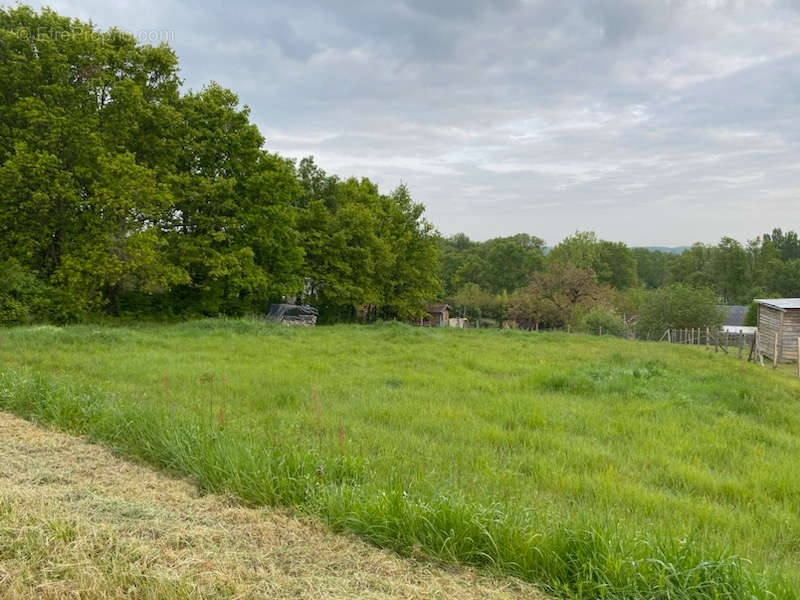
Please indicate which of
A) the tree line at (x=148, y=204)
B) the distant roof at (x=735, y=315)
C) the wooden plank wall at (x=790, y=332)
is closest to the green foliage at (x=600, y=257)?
the distant roof at (x=735, y=315)

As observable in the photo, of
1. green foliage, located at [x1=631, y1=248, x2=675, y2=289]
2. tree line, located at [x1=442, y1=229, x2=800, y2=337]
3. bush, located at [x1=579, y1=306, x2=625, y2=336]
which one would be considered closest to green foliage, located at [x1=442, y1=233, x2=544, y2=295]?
tree line, located at [x1=442, y1=229, x2=800, y2=337]

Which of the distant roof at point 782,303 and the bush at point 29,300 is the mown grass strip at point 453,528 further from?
the distant roof at point 782,303

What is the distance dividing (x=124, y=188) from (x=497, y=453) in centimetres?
1934

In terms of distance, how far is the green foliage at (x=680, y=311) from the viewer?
4144 cm

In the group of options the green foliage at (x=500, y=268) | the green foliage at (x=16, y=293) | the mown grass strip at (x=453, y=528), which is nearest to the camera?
the mown grass strip at (x=453, y=528)

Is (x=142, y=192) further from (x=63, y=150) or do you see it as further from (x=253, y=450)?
(x=253, y=450)

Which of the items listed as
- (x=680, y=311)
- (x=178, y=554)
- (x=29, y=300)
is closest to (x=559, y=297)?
(x=680, y=311)

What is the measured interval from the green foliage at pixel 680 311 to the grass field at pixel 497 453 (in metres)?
35.1

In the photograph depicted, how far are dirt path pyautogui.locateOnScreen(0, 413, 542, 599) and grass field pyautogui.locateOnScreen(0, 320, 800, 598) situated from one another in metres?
0.23

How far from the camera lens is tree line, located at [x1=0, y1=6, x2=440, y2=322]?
18.3 m

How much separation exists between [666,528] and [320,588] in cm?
254

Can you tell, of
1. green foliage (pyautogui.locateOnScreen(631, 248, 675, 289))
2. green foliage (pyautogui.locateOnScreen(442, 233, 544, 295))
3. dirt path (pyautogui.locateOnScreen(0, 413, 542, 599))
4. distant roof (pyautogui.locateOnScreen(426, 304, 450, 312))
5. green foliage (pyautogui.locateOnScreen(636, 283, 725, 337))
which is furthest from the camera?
green foliage (pyautogui.locateOnScreen(631, 248, 675, 289))

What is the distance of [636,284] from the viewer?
85812mm

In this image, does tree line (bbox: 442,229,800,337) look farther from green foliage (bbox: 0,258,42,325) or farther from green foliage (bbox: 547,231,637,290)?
green foliage (bbox: 0,258,42,325)
